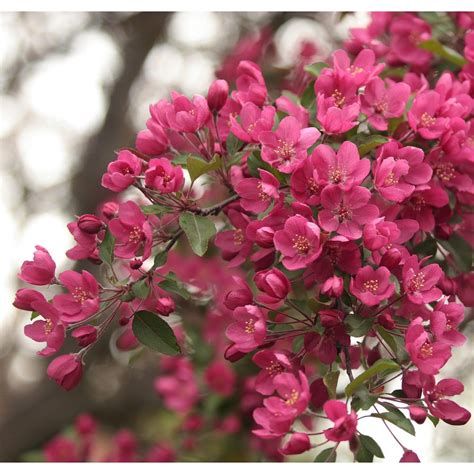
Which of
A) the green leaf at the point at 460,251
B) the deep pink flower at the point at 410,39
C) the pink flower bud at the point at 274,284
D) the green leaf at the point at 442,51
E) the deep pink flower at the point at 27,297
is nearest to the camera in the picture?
the pink flower bud at the point at 274,284

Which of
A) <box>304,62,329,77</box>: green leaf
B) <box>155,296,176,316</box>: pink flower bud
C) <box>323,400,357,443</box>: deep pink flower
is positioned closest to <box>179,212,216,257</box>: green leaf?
<box>155,296,176,316</box>: pink flower bud

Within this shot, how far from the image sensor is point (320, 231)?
1.06 meters

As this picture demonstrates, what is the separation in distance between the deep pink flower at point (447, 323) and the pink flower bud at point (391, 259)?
10 centimetres

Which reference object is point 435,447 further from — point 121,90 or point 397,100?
point 121,90

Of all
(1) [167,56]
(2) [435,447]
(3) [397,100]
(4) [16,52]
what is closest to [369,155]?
(3) [397,100]

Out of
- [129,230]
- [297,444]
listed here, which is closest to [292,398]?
[297,444]

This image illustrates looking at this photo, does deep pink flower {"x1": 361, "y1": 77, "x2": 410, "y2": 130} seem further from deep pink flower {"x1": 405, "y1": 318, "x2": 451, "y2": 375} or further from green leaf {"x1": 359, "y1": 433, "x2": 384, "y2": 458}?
green leaf {"x1": 359, "y1": 433, "x2": 384, "y2": 458}

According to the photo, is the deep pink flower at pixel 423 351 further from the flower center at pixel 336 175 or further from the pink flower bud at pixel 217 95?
the pink flower bud at pixel 217 95

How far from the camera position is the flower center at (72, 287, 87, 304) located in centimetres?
114

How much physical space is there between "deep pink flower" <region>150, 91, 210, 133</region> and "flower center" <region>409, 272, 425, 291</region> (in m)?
0.45

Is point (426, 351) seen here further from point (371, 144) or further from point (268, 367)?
point (371, 144)

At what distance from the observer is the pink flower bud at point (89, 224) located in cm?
117

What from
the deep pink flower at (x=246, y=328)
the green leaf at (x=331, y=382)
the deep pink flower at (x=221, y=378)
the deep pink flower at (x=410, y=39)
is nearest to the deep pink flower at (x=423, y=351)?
the green leaf at (x=331, y=382)

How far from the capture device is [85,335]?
3.69 feet
